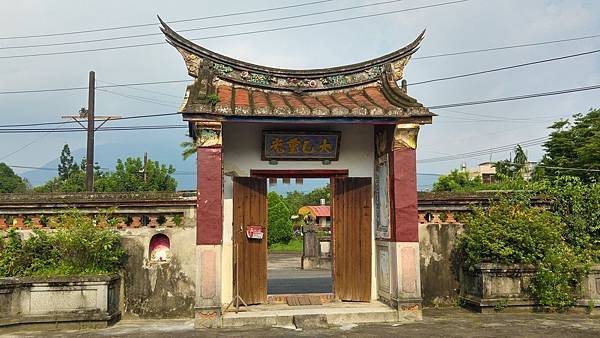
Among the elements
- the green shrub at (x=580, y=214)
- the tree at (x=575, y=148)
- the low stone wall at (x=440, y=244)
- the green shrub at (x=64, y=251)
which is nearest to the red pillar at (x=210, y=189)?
the green shrub at (x=64, y=251)

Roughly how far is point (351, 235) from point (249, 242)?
1.94m

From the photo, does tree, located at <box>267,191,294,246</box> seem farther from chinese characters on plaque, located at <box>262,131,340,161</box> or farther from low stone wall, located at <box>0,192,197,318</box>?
low stone wall, located at <box>0,192,197,318</box>

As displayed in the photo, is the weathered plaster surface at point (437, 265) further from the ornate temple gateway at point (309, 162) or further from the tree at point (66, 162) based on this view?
the tree at point (66, 162)

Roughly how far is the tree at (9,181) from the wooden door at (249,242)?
64.4 meters

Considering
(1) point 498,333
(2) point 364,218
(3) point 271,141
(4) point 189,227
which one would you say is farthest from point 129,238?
(1) point 498,333

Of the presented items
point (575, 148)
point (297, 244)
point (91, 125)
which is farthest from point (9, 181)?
point (575, 148)

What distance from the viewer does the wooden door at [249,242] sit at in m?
8.96

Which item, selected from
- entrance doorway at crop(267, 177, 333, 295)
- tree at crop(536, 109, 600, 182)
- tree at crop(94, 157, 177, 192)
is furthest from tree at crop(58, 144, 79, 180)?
tree at crop(536, 109, 600, 182)

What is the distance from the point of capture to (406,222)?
841 cm

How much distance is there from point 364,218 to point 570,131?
2699cm

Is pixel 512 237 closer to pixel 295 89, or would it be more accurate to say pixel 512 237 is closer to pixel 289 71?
pixel 295 89

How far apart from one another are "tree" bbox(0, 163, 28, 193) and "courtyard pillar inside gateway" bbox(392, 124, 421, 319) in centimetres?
6648

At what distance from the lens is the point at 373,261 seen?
9.38 metres

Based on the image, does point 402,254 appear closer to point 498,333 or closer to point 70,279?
point 498,333
